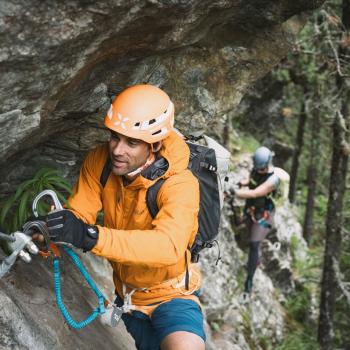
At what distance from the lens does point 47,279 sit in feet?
18.1

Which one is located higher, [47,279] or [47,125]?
[47,125]

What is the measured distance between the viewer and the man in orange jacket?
3.59 meters

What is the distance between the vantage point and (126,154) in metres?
4.05

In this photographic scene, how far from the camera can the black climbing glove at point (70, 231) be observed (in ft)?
11.3

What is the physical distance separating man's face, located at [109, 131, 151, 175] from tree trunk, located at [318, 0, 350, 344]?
6.12 meters

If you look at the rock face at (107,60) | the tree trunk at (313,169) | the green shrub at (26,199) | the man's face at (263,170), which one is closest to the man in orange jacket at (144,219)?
the rock face at (107,60)

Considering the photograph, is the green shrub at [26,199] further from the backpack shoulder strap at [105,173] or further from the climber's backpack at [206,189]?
the climber's backpack at [206,189]

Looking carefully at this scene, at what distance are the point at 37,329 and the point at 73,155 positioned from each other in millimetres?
2250

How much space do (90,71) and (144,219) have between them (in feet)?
4.93

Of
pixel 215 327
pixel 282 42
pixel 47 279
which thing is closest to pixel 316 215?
pixel 215 327

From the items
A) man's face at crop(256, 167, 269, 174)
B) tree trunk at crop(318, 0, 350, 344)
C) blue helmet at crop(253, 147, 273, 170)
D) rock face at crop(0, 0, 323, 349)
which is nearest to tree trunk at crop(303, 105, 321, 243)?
tree trunk at crop(318, 0, 350, 344)

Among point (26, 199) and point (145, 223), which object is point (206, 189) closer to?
point (145, 223)

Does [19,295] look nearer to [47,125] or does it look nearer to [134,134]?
[47,125]

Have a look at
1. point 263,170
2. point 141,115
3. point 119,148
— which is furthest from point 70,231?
point 263,170
